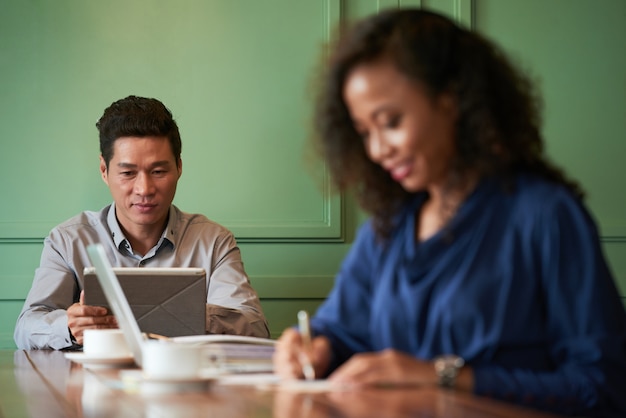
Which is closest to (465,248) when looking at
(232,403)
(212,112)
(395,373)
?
(395,373)

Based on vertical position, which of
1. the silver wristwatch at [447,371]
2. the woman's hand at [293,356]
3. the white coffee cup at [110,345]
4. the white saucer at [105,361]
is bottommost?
the white saucer at [105,361]

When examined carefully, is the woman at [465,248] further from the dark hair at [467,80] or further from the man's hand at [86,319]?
the man's hand at [86,319]

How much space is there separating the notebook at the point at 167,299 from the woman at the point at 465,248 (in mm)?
777

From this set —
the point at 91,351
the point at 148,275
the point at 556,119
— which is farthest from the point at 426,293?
the point at 556,119

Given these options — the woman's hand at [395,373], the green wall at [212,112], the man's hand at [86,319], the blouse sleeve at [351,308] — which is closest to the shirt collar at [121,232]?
the green wall at [212,112]

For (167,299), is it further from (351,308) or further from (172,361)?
(172,361)

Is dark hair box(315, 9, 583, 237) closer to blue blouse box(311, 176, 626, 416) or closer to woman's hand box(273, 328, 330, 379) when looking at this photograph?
blue blouse box(311, 176, 626, 416)

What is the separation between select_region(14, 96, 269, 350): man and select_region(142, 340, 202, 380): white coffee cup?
4.71ft

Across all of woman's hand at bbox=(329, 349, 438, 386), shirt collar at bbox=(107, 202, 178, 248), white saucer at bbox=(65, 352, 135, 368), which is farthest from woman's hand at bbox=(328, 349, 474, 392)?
shirt collar at bbox=(107, 202, 178, 248)

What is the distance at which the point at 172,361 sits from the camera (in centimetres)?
133

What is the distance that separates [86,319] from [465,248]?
129 centimetres

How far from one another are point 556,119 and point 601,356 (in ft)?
7.56

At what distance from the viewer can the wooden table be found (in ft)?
3.37

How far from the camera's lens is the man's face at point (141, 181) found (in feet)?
9.60
